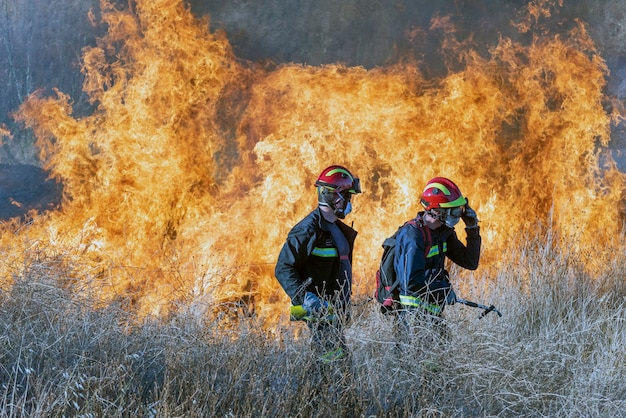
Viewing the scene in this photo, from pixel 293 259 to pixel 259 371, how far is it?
0.74 meters

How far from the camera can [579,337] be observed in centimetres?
585

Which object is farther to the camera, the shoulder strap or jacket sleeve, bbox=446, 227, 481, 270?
jacket sleeve, bbox=446, 227, 481, 270

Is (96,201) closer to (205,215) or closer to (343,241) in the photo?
(205,215)

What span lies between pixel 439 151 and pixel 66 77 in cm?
672

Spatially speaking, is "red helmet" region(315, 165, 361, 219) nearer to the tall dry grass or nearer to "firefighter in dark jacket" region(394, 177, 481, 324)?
"firefighter in dark jacket" region(394, 177, 481, 324)

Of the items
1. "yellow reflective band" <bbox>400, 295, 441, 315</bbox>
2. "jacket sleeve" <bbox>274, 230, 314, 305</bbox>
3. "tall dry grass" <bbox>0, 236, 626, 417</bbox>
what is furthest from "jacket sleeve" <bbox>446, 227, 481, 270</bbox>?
"jacket sleeve" <bbox>274, 230, 314, 305</bbox>

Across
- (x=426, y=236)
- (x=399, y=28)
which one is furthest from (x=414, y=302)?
(x=399, y=28)

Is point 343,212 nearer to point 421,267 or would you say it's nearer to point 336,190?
point 336,190

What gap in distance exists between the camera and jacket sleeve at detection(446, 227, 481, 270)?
5254 millimetres

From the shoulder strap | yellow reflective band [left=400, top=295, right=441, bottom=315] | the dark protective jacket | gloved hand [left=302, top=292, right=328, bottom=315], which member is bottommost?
gloved hand [left=302, top=292, right=328, bottom=315]

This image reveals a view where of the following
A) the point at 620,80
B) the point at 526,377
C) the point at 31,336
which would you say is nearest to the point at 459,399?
the point at 526,377

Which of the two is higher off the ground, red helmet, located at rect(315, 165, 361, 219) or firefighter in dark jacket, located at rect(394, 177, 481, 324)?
red helmet, located at rect(315, 165, 361, 219)

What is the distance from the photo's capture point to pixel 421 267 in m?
4.83

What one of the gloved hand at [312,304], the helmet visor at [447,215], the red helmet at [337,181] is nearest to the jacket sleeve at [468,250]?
the helmet visor at [447,215]
